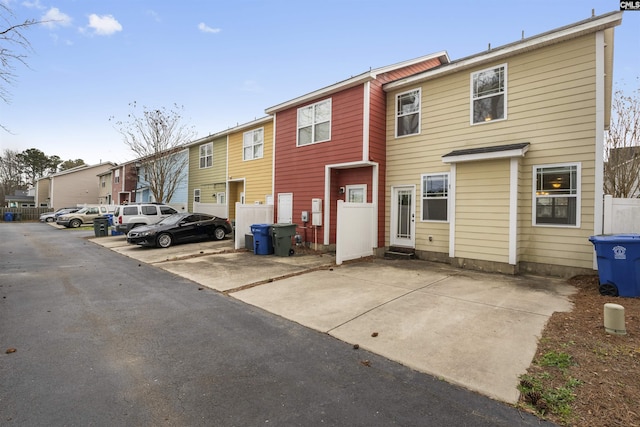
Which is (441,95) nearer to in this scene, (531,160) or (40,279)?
A: (531,160)

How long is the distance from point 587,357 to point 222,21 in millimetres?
14852

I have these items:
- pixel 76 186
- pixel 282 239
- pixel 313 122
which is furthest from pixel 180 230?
pixel 76 186

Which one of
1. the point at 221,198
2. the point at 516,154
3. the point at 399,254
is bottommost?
the point at 399,254

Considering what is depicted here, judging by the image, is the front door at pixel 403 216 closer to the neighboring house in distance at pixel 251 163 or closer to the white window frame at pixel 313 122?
the white window frame at pixel 313 122

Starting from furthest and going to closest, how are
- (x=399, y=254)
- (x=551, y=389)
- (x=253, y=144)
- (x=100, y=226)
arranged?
(x=100, y=226)
(x=253, y=144)
(x=399, y=254)
(x=551, y=389)

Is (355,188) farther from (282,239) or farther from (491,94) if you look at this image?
(491,94)

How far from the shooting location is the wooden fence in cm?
3634

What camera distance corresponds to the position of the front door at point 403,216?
1004cm

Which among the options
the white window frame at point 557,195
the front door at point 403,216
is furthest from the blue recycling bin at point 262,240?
the white window frame at point 557,195

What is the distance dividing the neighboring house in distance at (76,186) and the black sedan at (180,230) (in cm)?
3458

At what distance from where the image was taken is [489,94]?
8.58 m

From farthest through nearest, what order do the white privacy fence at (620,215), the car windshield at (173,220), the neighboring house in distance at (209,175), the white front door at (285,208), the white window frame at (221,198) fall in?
the white window frame at (221,198) → the neighboring house in distance at (209,175) → the car windshield at (173,220) → the white front door at (285,208) → the white privacy fence at (620,215)

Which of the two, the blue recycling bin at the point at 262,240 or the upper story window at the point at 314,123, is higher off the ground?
the upper story window at the point at 314,123

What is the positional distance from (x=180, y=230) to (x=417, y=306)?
11274 mm
